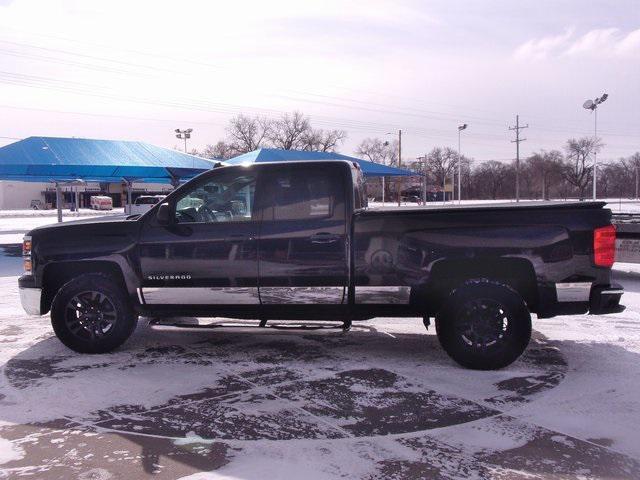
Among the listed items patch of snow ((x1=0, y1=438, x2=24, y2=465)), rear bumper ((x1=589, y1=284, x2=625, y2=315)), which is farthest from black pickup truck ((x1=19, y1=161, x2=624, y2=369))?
patch of snow ((x1=0, y1=438, x2=24, y2=465))

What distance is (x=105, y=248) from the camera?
6.09m

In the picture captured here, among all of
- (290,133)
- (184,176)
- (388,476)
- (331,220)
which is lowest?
(388,476)

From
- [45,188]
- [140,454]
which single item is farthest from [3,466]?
[45,188]

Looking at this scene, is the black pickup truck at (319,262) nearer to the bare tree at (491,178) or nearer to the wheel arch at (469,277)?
the wheel arch at (469,277)

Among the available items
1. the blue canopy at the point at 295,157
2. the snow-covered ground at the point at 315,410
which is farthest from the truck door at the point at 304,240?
the blue canopy at the point at 295,157

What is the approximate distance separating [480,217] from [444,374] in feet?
4.95

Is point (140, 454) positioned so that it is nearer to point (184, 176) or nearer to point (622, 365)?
point (622, 365)

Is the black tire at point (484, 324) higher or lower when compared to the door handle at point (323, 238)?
lower

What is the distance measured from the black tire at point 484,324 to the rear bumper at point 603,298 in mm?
609

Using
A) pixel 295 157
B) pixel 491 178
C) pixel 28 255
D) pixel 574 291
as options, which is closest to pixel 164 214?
pixel 28 255

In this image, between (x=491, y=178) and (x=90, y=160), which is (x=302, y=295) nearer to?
(x=90, y=160)

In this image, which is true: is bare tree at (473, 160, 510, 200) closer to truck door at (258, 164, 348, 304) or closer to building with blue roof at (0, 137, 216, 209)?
building with blue roof at (0, 137, 216, 209)

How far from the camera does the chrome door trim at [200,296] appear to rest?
586 centimetres

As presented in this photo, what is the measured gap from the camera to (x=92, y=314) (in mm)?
6148
